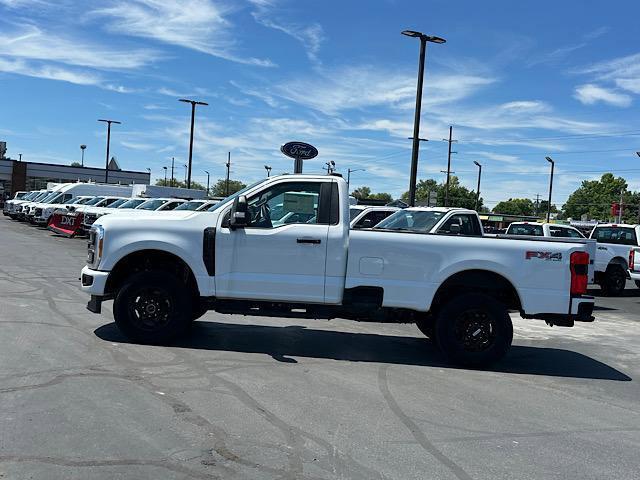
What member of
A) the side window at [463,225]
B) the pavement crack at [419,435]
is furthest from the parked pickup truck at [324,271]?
the side window at [463,225]

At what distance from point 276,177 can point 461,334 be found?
2.97 m

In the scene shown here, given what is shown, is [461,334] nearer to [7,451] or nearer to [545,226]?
[7,451]

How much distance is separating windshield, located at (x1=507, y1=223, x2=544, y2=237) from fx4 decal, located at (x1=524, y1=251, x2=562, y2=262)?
929 cm

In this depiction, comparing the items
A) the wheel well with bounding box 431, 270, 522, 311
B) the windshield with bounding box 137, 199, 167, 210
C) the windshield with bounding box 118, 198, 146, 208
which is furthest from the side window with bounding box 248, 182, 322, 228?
the windshield with bounding box 118, 198, 146, 208

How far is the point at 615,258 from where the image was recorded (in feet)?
54.4

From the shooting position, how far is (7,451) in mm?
4164

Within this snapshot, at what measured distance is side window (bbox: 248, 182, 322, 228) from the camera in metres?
7.46

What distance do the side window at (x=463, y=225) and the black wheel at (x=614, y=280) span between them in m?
6.07

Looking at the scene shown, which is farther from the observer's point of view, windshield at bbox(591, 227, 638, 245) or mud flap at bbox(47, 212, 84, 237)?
mud flap at bbox(47, 212, 84, 237)

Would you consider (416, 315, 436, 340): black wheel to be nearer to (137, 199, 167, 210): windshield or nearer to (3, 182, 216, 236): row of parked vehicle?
(3, 182, 216, 236): row of parked vehicle

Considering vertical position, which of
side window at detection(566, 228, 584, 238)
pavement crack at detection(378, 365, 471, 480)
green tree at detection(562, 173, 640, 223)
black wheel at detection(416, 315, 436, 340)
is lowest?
pavement crack at detection(378, 365, 471, 480)

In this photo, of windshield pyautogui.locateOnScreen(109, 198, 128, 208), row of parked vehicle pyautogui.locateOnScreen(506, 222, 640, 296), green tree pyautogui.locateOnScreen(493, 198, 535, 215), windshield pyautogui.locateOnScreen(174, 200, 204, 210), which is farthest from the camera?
green tree pyautogui.locateOnScreen(493, 198, 535, 215)

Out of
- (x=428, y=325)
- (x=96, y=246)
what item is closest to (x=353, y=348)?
(x=428, y=325)

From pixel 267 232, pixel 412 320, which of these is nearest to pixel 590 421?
pixel 412 320
